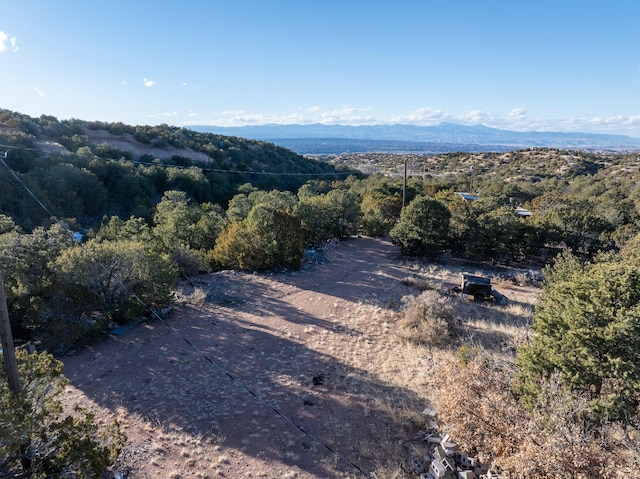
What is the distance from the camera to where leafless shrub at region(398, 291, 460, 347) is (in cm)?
1180

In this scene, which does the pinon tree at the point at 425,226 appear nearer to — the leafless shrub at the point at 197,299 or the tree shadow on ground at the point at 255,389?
the tree shadow on ground at the point at 255,389

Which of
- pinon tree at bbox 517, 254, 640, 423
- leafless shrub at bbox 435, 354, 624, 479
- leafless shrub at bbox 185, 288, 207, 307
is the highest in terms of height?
pinon tree at bbox 517, 254, 640, 423

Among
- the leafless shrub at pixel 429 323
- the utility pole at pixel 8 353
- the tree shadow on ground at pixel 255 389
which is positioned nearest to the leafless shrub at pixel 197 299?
the tree shadow on ground at pixel 255 389

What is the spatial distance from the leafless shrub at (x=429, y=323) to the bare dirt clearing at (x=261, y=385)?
0.47 m

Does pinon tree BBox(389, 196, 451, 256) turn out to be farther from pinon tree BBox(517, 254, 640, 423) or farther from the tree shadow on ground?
pinon tree BBox(517, 254, 640, 423)

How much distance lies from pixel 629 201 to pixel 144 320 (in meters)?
35.2

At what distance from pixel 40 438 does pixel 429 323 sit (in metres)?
Answer: 10.3

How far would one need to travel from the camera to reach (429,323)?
12000mm

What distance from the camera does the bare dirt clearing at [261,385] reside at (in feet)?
22.2

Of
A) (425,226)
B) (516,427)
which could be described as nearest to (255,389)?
(516,427)

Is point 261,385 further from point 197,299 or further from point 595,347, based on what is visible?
point 595,347

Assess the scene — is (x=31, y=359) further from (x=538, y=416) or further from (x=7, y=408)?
(x=538, y=416)

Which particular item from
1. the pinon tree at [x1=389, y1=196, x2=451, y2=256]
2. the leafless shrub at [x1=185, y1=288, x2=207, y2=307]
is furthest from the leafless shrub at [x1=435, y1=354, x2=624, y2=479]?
the pinon tree at [x1=389, y1=196, x2=451, y2=256]

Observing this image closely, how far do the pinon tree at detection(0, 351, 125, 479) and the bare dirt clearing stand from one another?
71.0 inches
